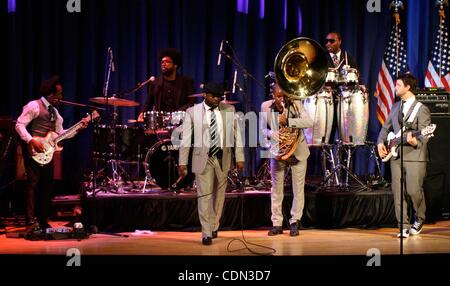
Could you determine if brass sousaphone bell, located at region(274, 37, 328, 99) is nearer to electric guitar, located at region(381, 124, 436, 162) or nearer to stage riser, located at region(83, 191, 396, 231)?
electric guitar, located at region(381, 124, 436, 162)

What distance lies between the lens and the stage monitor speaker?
10055mm

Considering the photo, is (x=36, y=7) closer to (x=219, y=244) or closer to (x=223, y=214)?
(x=223, y=214)

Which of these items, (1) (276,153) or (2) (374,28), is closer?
(1) (276,153)

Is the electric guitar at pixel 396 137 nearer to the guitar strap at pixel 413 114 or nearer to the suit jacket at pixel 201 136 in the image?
the guitar strap at pixel 413 114

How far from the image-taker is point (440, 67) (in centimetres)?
1147

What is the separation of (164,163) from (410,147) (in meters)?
3.58

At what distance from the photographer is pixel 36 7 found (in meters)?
10.9

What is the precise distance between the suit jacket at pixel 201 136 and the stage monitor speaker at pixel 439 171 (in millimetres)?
3678

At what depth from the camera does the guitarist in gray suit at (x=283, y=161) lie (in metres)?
8.48

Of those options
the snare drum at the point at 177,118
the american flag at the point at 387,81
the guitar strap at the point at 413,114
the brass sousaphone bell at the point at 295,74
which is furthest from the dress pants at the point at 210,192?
the american flag at the point at 387,81

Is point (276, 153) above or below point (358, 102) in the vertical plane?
below

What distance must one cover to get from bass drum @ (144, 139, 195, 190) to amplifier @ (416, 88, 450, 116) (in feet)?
12.7
